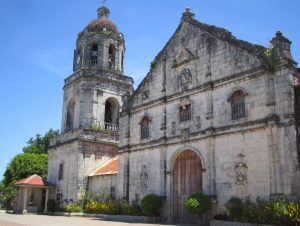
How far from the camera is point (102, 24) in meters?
32.1

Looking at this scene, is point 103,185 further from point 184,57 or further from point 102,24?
point 102,24

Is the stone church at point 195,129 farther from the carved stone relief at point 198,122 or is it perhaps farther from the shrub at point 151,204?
Result: the shrub at point 151,204

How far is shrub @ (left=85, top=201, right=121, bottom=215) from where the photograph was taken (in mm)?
23125

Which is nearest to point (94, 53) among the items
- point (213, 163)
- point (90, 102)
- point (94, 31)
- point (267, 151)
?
point (94, 31)

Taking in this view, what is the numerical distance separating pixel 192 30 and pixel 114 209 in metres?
11.8

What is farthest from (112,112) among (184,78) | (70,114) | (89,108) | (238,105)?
(238,105)

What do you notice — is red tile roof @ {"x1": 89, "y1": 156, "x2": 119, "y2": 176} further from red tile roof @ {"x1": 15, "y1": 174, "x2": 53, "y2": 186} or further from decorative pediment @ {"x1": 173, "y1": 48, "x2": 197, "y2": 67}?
decorative pediment @ {"x1": 173, "y1": 48, "x2": 197, "y2": 67}

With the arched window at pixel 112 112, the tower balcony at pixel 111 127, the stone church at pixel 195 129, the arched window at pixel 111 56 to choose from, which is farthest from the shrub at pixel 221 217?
the arched window at pixel 111 56

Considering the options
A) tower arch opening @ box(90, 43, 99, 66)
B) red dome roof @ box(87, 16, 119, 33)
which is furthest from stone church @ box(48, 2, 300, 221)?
red dome roof @ box(87, 16, 119, 33)

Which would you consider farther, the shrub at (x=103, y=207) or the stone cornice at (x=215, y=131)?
the shrub at (x=103, y=207)

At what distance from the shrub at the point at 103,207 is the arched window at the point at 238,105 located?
9.77m

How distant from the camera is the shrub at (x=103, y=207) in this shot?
75.9 ft

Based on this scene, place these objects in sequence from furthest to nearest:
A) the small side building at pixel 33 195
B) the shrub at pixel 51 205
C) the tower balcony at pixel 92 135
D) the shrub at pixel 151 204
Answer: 1. the shrub at pixel 51 205
2. the small side building at pixel 33 195
3. the tower balcony at pixel 92 135
4. the shrub at pixel 151 204

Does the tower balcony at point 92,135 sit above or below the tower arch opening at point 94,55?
below
